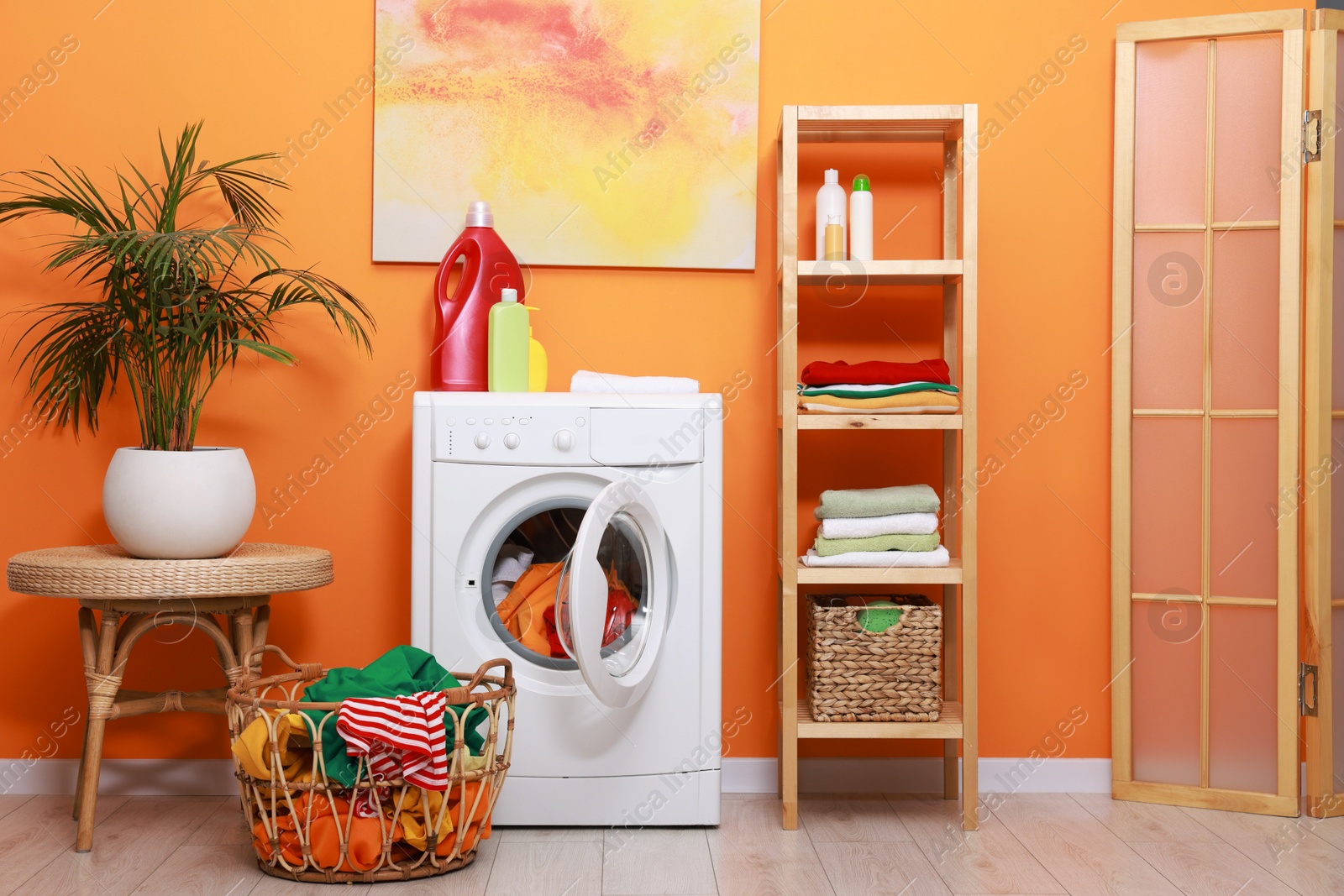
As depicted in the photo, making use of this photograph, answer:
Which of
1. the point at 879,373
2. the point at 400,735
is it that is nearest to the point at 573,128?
the point at 879,373

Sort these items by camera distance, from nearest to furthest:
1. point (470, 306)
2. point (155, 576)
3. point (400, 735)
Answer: point (400, 735) < point (155, 576) < point (470, 306)

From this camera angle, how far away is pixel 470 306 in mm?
2143

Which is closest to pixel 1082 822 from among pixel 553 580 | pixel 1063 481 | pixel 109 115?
pixel 1063 481

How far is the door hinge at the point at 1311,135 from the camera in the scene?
7.06ft

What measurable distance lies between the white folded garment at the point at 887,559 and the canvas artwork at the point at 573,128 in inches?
28.0

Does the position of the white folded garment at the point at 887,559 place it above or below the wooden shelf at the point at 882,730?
above

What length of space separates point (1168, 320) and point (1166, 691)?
84cm

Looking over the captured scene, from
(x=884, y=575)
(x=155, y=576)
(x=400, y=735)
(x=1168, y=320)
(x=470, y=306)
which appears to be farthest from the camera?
(x=1168, y=320)

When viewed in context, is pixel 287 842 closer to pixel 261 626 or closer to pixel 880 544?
pixel 261 626

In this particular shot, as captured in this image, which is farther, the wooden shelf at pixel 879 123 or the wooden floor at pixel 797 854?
the wooden shelf at pixel 879 123

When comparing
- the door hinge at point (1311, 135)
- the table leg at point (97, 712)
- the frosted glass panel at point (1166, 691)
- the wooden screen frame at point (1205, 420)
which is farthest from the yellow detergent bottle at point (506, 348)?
the door hinge at point (1311, 135)

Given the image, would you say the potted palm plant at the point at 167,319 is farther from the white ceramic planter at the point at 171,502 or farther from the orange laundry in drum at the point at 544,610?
the orange laundry in drum at the point at 544,610

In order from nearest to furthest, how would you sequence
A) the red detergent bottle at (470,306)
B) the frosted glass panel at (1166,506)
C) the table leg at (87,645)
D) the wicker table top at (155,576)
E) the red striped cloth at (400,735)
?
the red striped cloth at (400,735) < the wicker table top at (155,576) < the table leg at (87,645) < the red detergent bottle at (470,306) < the frosted glass panel at (1166,506)

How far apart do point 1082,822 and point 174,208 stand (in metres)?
2.29
